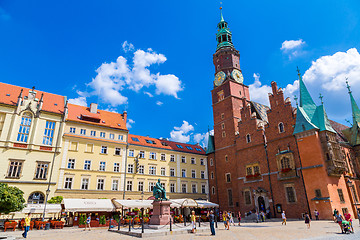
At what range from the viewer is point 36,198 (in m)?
30.4

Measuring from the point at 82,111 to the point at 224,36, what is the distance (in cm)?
3514

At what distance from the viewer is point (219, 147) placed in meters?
46.1

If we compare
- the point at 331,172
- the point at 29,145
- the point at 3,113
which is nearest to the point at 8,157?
the point at 29,145

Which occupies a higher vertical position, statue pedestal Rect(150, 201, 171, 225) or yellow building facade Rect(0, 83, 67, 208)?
yellow building facade Rect(0, 83, 67, 208)

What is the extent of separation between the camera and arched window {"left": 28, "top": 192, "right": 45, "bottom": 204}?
30.0 meters

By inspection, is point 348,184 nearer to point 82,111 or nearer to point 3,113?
point 82,111

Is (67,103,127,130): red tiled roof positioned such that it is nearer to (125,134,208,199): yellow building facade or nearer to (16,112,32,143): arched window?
(125,134,208,199): yellow building facade

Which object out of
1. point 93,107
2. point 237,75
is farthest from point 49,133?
point 237,75

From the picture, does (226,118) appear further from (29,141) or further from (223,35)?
(29,141)

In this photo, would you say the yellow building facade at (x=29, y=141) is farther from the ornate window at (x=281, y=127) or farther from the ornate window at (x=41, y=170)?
the ornate window at (x=281, y=127)

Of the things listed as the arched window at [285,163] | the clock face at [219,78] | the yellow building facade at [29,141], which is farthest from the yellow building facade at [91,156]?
the arched window at [285,163]

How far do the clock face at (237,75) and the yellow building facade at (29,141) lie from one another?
32.3 meters

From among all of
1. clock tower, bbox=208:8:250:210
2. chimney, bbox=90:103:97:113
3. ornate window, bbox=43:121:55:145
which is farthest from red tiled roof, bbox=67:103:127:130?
clock tower, bbox=208:8:250:210

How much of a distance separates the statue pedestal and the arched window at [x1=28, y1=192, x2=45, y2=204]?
1780cm
